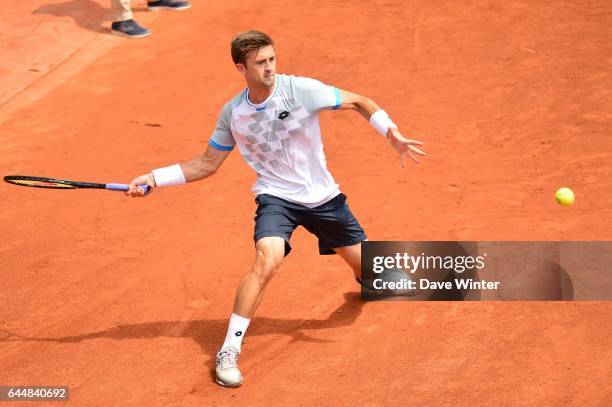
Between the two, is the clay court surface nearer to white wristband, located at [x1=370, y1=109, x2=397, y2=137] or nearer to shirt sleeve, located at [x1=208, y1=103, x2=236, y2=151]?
shirt sleeve, located at [x1=208, y1=103, x2=236, y2=151]

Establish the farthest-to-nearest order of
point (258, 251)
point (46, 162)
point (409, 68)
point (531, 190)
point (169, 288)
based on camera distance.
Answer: point (409, 68) < point (46, 162) < point (531, 190) < point (169, 288) < point (258, 251)

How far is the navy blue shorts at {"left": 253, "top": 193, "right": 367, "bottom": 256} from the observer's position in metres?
7.29

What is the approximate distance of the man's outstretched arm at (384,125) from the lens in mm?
7047

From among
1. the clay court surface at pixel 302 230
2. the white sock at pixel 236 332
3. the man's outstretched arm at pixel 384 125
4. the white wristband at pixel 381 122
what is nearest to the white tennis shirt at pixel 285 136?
the man's outstretched arm at pixel 384 125

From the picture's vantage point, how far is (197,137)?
11281mm

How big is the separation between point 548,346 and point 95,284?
3.93 meters

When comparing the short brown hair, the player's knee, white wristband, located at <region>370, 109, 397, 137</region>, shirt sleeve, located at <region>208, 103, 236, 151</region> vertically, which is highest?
the short brown hair

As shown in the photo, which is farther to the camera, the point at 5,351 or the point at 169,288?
the point at 169,288

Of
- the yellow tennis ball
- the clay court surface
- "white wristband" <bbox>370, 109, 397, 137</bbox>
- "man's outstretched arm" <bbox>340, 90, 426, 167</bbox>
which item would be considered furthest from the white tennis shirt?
the yellow tennis ball

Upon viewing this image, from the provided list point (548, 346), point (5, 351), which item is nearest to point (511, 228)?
point (548, 346)

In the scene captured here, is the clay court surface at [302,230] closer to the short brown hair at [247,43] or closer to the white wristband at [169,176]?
the white wristband at [169,176]

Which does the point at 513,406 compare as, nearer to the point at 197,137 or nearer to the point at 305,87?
the point at 305,87

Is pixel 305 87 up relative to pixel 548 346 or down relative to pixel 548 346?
up

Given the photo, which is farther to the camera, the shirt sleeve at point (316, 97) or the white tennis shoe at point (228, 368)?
the shirt sleeve at point (316, 97)
